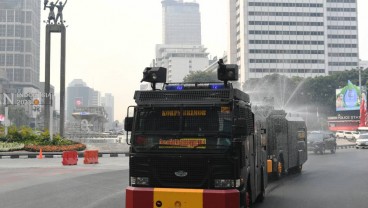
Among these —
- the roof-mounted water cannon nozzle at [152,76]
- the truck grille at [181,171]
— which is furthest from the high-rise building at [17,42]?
the truck grille at [181,171]

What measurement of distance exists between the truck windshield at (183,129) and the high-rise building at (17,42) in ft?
569

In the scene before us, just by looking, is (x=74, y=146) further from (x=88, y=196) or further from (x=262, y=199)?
(x=262, y=199)

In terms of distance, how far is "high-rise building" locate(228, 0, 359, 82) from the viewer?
152250 millimetres

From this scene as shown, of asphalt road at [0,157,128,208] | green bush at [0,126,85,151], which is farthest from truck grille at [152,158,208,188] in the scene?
green bush at [0,126,85,151]

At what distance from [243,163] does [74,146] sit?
30652 mm

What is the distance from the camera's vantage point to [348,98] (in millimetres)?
97750

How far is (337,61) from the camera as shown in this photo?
159m

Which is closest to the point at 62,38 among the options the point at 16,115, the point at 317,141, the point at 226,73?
the point at 317,141

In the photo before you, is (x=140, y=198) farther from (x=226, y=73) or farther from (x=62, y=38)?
(x=62, y=38)

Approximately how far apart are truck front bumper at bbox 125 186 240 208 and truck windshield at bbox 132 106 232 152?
738mm

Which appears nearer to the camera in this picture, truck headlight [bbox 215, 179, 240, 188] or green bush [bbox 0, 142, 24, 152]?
truck headlight [bbox 215, 179, 240, 188]

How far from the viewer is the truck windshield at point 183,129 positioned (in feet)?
26.9

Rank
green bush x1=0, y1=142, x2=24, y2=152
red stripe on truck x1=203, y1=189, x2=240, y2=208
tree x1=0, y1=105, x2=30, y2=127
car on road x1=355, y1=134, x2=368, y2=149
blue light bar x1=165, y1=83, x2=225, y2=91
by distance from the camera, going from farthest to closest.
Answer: tree x1=0, y1=105, x2=30, y2=127 → car on road x1=355, y1=134, x2=368, y2=149 → green bush x1=0, y1=142, x2=24, y2=152 → blue light bar x1=165, y1=83, x2=225, y2=91 → red stripe on truck x1=203, y1=189, x2=240, y2=208

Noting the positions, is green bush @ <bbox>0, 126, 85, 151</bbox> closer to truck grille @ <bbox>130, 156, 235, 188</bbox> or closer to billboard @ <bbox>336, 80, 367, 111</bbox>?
truck grille @ <bbox>130, 156, 235, 188</bbox>
